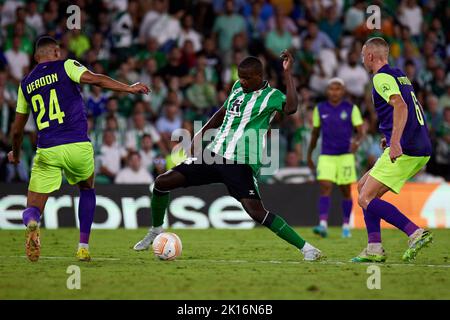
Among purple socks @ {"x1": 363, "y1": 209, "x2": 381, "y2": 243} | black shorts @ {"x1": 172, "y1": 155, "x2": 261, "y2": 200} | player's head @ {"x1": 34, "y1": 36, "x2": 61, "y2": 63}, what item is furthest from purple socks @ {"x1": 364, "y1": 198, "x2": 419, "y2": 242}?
player's head @ {"x1": 34, "y1": 36, "x2": 61, "y2": 63}

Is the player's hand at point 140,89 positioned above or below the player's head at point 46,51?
below

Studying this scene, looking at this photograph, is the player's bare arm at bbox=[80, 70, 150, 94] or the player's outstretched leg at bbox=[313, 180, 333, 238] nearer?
the player's bare arm at bbox=[80, 70, 150, 94]

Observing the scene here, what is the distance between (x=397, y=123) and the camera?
401 inches

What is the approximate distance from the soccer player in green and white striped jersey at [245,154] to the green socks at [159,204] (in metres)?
0.22

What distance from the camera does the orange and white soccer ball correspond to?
10.9 metres

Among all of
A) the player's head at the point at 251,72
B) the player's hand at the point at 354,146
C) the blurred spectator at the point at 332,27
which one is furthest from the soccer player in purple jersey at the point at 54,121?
the blurred spectator at the point at 332,27

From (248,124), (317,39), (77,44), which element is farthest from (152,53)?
(248,124)

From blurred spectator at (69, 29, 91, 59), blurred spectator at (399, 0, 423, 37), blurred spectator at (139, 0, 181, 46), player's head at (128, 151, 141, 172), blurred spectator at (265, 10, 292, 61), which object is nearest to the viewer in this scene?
player's head at (128, 151, 141, 172)

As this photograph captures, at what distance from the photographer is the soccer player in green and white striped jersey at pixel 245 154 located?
Result: 1062cm

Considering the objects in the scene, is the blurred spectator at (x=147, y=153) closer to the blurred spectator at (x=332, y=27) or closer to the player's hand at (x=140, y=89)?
the blurred spectator at (x=332, y=27)

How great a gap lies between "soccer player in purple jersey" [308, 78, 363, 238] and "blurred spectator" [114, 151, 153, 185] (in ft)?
13.1
